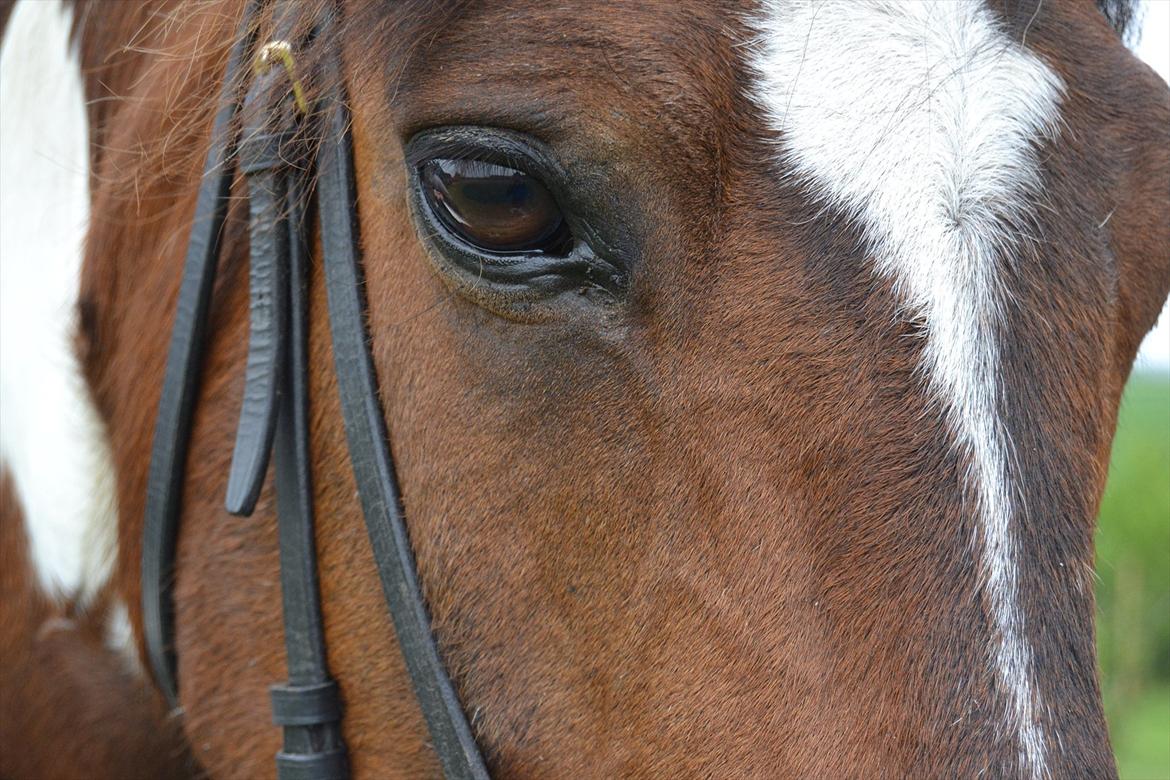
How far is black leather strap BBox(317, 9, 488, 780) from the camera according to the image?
4.60 ft

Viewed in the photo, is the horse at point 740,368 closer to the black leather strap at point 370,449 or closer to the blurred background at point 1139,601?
the black leather strap at point 370,449

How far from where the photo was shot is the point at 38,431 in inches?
76.3

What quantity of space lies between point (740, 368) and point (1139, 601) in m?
9.60

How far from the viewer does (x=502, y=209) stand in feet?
4.26

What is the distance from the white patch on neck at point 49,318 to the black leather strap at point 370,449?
0.65m

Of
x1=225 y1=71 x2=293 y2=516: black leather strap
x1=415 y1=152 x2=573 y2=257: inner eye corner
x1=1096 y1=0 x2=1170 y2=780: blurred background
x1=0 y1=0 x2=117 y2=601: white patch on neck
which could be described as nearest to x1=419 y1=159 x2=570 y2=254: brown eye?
x1=415 y1=152 x2=573 y2=257: inner eye corner

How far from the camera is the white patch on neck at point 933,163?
1.18 m

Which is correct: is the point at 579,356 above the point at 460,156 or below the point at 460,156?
below

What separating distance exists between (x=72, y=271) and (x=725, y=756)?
141 cm

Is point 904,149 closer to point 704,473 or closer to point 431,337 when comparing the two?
point 704,473

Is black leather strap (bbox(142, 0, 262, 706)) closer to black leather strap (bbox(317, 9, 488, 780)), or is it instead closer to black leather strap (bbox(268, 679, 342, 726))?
black leather strap (bbox(317, 9, 488, 780))

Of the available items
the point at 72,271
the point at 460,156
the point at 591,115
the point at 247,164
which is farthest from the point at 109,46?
the point at 591,115

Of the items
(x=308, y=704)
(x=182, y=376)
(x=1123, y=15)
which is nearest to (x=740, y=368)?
(x=308, y=704)

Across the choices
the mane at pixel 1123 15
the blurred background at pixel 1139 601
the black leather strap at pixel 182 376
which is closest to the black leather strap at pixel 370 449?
the black leather strap at pixel 182 376
